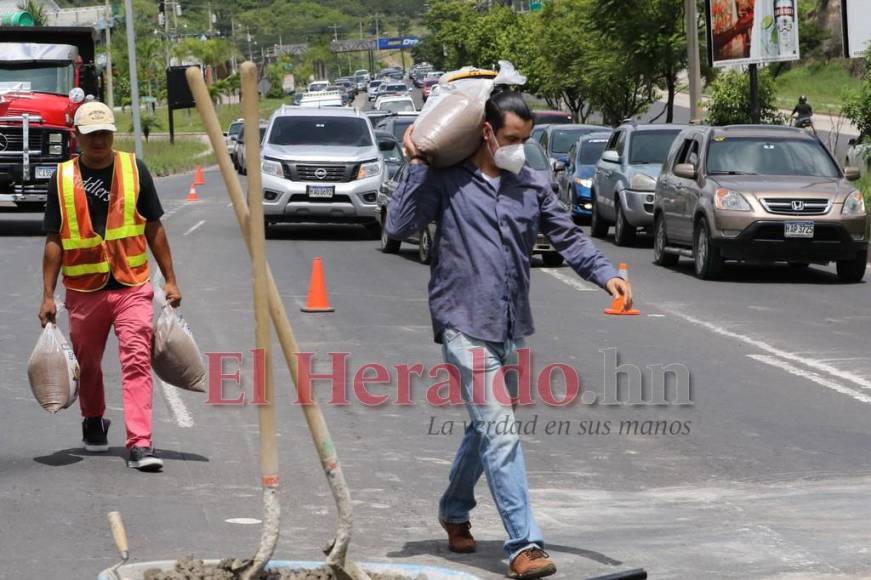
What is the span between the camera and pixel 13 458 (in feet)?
28.1

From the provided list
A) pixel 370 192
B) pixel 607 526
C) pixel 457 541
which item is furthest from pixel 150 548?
pixel 370 192

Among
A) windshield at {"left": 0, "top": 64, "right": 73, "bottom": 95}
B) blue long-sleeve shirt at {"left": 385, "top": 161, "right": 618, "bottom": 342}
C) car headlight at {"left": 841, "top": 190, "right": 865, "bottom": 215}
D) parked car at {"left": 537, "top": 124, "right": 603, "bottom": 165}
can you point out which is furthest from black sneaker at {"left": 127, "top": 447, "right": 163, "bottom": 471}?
parked car at {"left": 537, "top": 124, "right": 603, "bottom": 165}

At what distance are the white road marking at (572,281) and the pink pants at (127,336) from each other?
9736 millimetres

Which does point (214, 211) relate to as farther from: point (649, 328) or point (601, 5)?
point (649, 328)

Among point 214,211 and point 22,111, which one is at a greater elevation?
point 22,111

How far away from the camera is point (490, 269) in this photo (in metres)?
6.15

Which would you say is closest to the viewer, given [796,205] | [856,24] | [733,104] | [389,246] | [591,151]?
[796,205]

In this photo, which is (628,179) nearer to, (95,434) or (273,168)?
(273,168)

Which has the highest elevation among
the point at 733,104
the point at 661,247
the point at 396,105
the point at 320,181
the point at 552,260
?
the point at 396,105

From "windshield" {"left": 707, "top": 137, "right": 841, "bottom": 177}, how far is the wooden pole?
1475 centimetres

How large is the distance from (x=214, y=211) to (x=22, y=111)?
728cm

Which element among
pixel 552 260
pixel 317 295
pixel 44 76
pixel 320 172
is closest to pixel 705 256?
pixel 552 260

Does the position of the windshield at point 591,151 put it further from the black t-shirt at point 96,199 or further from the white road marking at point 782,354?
the black t-shirt at point 96,199

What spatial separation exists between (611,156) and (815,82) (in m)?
62.8
